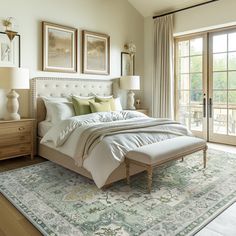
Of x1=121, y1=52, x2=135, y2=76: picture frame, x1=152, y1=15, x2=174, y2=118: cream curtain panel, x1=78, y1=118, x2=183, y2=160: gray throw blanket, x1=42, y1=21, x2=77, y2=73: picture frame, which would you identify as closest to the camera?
x1=78, y1=118, x2=183, y2=160: gray throw blanket

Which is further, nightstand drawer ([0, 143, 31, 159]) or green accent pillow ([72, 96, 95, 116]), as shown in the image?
green accent pillow ([72, 96, 95, 116])

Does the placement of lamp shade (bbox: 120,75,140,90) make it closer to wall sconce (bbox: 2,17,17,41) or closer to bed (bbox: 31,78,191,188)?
bed (bbox: 31,78,191,188)

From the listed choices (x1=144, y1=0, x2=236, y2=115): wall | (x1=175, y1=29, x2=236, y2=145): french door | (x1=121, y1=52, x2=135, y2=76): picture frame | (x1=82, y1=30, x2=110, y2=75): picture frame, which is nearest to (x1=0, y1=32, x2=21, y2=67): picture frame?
(x1=82, y1=30, x2=110, y2=75): picture frame

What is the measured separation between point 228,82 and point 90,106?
9.21ft

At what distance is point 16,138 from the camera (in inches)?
145

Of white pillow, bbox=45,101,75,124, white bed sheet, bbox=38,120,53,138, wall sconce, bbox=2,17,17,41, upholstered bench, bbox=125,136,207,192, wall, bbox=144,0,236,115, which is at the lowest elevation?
upholstered bench, bbox=125,136,207,192

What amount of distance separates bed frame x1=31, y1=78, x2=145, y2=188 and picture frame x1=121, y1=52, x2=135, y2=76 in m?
0.38

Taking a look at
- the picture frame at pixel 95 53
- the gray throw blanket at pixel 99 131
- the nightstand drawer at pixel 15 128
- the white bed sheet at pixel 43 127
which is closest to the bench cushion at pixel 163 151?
the gray throw blanket at pixel 99 131

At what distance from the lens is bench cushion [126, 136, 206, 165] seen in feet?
8.34

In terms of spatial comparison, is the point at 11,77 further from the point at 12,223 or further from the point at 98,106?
the point at 12,223

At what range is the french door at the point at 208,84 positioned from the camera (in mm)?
4855

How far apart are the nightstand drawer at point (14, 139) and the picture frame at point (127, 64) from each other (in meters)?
2.69

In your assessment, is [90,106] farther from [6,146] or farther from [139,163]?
[139,163]

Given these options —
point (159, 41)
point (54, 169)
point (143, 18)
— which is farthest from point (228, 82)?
point (54, 169)
